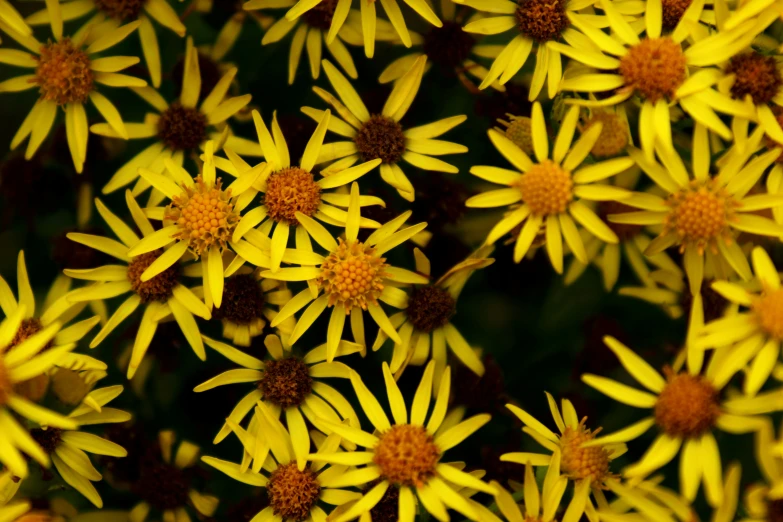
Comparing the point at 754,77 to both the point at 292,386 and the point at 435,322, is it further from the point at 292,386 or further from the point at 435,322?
the point at 292,386

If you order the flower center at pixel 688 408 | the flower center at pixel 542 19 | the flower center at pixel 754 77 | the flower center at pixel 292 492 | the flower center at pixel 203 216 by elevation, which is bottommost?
the flower center at pixel 292 492

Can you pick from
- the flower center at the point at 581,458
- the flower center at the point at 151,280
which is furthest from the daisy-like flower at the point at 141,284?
the flower center at the point at 581,458

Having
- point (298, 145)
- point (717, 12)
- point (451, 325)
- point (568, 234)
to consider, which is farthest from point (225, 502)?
point (717, 12)

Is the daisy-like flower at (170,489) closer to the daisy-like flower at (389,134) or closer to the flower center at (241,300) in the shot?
the flower center at (241,300)

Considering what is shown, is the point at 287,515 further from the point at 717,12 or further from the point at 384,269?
the point at 717,12

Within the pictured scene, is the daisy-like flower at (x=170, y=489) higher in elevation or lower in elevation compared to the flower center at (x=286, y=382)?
lower

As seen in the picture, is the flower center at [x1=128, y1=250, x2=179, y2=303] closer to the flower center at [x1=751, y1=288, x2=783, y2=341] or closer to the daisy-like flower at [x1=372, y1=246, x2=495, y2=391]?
the daisy-like flower at [x1=372, y1=246, x2=495, y2=391]

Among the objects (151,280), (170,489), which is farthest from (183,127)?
(170,489)

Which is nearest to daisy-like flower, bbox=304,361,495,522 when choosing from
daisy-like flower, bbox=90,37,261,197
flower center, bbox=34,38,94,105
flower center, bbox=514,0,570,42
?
daisy-like flower, bbox=90,37,261,197
